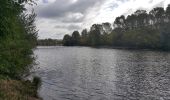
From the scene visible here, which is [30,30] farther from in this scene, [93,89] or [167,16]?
[167,16]

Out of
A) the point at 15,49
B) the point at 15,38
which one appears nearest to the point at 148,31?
the point at 15,49

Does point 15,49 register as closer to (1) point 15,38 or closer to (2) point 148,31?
(1) point 15,38

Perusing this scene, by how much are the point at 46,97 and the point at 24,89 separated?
451cm

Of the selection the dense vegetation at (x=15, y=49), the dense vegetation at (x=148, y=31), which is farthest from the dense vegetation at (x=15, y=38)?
the dense vegetation at (x=148, y=31)

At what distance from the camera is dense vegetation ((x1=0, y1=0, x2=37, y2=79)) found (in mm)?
12430

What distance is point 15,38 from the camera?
56.3 ft

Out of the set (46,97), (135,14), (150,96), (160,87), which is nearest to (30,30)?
(46,97)

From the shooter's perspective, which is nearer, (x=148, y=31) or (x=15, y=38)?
(x=15, y=38)

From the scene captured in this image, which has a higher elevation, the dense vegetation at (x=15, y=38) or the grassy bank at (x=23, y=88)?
the dense vegetation at (x=15, y=38)

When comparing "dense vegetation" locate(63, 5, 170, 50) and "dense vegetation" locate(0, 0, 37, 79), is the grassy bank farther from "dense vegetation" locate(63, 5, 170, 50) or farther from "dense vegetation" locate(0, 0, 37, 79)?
"dense vegetation" locate(63, 5, 170, 50)

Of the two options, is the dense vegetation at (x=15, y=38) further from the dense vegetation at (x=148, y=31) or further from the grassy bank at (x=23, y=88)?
the dense vegetation at (x=148, y=31)

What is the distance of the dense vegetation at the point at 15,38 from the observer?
40.8ft

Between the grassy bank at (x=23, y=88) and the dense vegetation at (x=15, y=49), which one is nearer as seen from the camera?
the dense vegetation at (x=15, y=49)

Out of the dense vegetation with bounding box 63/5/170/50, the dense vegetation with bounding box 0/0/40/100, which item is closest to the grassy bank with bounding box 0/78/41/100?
the dense vegetation with bounding box 0/0/40/100
